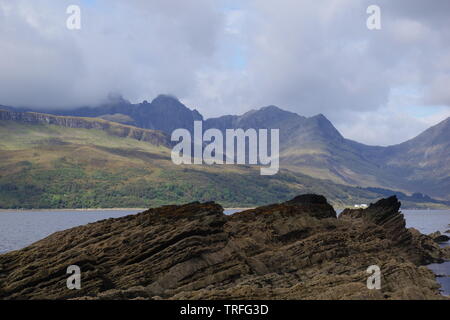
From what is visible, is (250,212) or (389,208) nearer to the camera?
(250,212)

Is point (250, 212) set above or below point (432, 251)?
above

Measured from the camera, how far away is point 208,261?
5559 centimetres

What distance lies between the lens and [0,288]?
47844 mm

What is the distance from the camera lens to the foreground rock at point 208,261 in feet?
153

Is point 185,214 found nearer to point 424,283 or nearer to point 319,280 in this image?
point 319,280

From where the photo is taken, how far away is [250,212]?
7944cm

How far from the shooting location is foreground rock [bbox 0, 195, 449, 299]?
46500 millimetres

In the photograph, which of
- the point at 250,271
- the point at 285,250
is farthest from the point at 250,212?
the point at 250,271
